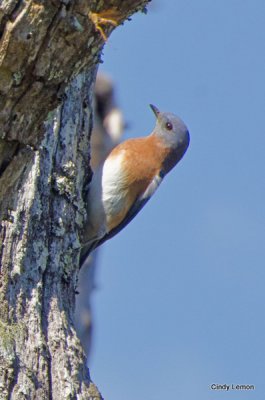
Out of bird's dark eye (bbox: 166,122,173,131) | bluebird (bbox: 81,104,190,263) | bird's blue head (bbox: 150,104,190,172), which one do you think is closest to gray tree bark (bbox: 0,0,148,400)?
bluebird (bbox: 81,104,190,263)

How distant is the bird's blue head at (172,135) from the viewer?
8055mm

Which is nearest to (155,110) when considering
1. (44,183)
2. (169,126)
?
(169,126)

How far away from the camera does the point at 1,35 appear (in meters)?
3.86

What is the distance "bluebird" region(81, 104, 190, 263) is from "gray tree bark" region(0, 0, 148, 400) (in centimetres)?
21

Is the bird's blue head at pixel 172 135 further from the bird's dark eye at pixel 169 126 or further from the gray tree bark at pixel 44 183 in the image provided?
the gray tree bark at pixel 44 183

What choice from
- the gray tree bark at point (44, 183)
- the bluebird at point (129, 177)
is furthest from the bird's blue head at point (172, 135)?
the gray tree bark at point (44, 183)

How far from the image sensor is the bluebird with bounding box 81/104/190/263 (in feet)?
23.2

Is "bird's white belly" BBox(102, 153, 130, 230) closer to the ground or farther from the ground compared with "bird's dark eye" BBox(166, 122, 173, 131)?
closer to the ground

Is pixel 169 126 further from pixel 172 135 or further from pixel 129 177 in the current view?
pixel 129 177

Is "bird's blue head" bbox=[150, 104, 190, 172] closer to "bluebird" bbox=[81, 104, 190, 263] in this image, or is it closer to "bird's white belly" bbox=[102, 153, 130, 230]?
"bluebird" bbox=[81, 104, 190, 263]

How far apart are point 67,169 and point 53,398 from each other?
1576mm

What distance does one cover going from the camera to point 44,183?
6.12 meters

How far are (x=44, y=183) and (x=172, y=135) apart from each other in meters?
2.24

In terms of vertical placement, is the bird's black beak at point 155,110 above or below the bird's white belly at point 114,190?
above
